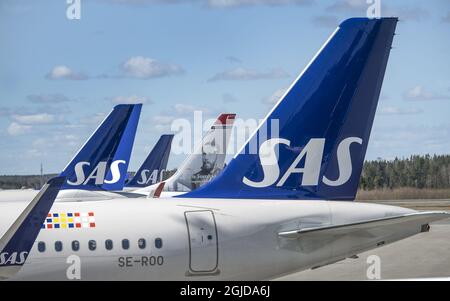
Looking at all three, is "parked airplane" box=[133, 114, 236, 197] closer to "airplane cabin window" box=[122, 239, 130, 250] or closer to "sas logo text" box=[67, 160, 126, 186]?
"sas logo text" box=[67, 160, 126, 186]

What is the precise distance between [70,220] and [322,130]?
5091 mm

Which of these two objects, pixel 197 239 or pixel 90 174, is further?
pixel 90 174

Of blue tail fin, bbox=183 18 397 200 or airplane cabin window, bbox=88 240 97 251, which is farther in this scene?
blue tail fin, bbox=183 18 397 200

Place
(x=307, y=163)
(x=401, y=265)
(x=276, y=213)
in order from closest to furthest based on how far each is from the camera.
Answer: (x=276, y=213), (x=307, y=163), (x=401, y=265)

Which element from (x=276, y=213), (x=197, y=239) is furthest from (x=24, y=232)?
(x=276, y=213)

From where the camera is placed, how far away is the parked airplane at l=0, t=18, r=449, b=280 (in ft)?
45.8

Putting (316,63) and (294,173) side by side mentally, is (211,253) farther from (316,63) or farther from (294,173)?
(316,63)

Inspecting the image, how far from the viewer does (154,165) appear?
178 ft

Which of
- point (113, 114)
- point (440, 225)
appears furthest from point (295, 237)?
point (440, 225)

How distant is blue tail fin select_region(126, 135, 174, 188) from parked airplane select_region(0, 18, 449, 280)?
37.9 metres

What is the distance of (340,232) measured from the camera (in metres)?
14.7

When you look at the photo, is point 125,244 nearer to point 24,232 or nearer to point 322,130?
point 24,232

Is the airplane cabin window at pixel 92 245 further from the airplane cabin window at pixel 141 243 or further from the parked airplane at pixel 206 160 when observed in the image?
the parked airplane at pixel 206 160

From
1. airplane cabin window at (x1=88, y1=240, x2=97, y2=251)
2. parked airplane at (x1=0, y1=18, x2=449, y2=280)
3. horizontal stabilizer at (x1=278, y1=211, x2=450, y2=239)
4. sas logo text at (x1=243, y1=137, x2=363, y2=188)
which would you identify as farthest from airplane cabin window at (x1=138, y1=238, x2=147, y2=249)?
sas logo text at (x1=243, y1=137, x2=363, y2=188)
